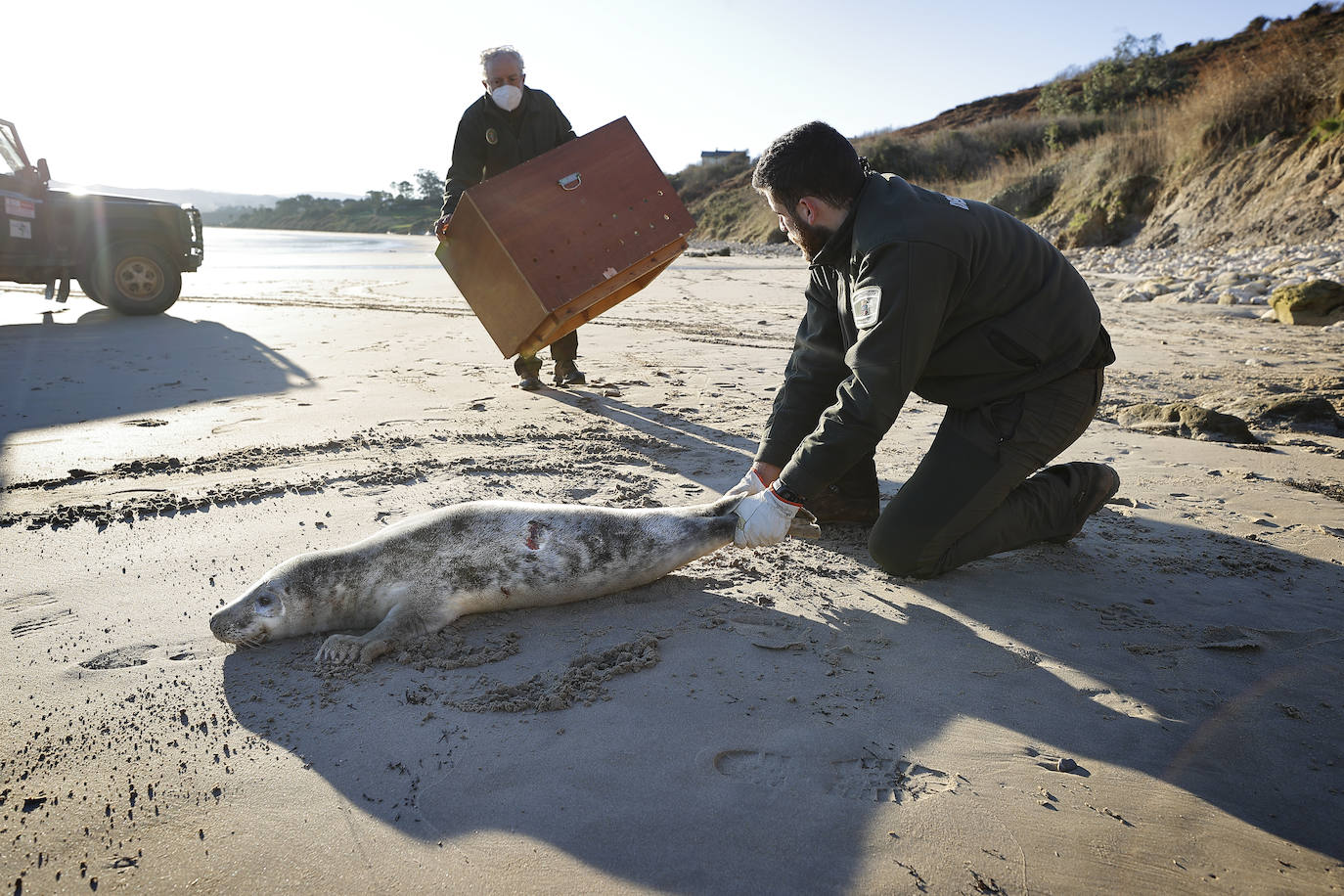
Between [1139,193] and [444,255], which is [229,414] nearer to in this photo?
[444,255]

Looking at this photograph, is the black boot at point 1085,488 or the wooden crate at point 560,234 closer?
the black boot at point 1085,488

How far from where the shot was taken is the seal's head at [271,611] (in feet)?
8.63

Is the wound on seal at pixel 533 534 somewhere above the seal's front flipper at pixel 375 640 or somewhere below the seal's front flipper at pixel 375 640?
above

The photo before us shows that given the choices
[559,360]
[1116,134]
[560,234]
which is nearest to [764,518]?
[560,234]

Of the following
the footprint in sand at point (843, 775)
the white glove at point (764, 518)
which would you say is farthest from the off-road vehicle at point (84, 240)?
the footprint in sand at point (843, 775)

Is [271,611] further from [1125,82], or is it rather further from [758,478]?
[1125,82]

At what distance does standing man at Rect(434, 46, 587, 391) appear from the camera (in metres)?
5.55

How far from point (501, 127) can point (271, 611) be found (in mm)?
4098

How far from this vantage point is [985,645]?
2.63 metres

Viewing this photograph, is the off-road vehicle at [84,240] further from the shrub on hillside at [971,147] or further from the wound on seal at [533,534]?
the shrub on hillside at [971,147]

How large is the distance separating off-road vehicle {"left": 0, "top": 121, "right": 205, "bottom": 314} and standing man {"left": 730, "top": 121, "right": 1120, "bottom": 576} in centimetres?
928

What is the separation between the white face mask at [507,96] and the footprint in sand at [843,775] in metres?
4.84

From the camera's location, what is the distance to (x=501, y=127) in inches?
225

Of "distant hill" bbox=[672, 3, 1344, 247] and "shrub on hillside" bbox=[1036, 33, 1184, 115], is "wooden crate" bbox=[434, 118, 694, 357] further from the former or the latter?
"shrub on hillside" bbox=[1036, 33, 1184, 115]
